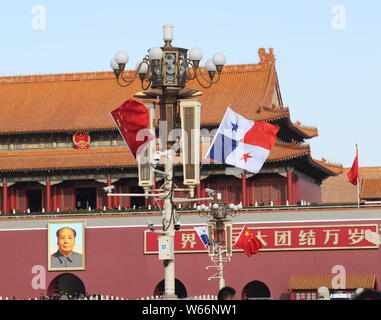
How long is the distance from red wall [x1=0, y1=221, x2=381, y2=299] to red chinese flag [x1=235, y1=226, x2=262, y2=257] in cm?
117

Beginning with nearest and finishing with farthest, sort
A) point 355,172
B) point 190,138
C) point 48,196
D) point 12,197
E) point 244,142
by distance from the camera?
point 190,138
point 244,142
point 355,172
point 48,196
point 12,197

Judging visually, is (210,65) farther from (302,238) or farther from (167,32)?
(302,238)

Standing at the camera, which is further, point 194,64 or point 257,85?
point 257,85

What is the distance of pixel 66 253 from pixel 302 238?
1211cm

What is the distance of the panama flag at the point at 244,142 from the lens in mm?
28281

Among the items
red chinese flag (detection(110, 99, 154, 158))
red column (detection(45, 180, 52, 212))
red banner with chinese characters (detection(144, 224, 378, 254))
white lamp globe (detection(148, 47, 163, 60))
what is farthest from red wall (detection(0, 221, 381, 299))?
white lamp globe (detection(148, 47, 163, 60))

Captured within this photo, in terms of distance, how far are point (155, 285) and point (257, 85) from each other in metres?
13.2

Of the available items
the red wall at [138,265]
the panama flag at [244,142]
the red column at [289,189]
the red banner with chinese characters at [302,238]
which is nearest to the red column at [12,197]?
the red wall at [138,265]

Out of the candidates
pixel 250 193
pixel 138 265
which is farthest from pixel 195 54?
pixel 250 193

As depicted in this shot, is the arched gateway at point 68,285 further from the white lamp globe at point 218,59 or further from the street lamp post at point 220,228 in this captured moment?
the white lamp globe at point 218,59

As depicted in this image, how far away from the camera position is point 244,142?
28781 mm

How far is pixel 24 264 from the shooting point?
2197 inches
